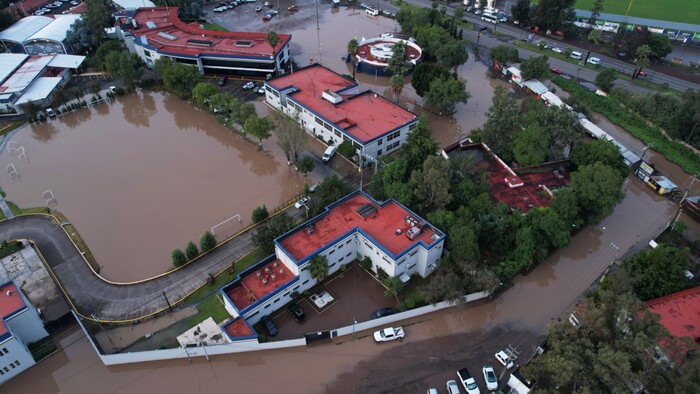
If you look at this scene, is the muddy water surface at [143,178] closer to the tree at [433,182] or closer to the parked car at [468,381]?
the tree at [433,182]

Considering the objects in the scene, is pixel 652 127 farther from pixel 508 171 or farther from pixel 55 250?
pixel 55 250

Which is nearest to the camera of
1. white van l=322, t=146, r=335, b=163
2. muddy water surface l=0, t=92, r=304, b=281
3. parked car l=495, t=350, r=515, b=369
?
parked car l=495, t=350, r=515, b=369

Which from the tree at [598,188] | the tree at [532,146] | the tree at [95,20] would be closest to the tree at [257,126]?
the tree at [532,146]

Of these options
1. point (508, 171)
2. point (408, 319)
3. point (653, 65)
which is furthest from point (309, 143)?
point (653, 65)

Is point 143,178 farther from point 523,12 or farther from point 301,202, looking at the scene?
point 523,12

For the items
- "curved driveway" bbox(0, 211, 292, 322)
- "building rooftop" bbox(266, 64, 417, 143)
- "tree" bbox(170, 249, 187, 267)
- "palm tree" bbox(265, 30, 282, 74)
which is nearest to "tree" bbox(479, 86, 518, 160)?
"building rooftop" bbox(266, 64, 417, 143)

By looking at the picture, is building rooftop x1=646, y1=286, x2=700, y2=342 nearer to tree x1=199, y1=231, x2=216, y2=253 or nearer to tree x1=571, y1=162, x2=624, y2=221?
tree x1=571, y1=162, x2=624, y2=221
